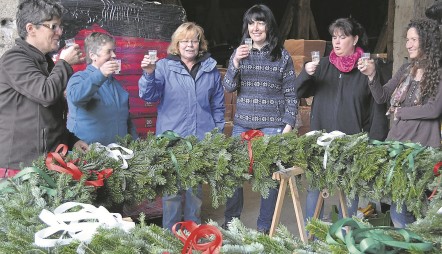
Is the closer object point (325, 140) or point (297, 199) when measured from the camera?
point (325, 140)

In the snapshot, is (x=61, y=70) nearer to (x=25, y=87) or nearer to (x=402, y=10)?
(x=25, y=87)

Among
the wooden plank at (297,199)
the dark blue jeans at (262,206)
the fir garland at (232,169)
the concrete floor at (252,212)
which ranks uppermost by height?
the fir garland at (232,169)

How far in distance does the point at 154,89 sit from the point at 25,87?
4.87 ft

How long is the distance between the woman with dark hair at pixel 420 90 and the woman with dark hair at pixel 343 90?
270mm

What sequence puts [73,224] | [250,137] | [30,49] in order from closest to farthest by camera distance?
[73,224] → [30,49] → [250,137]

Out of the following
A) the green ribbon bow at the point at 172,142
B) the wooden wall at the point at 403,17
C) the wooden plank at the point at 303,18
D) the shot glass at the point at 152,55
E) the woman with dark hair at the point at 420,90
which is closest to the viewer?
the green ribbon bow at the point at 172,142

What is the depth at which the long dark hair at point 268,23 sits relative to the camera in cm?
454

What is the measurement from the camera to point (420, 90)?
4.12m

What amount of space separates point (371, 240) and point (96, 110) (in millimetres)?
2351

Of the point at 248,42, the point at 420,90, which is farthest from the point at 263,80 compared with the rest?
the point at 420,90

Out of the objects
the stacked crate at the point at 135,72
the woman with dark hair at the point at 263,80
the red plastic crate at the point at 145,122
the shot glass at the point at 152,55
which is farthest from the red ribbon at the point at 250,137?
the red plastic crate at the point at 145,122

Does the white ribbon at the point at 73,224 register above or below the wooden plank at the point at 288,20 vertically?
below

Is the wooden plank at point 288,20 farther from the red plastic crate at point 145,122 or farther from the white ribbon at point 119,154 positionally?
the white ribbon at point 119,154

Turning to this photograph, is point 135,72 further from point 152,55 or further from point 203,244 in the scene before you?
point 203,244
